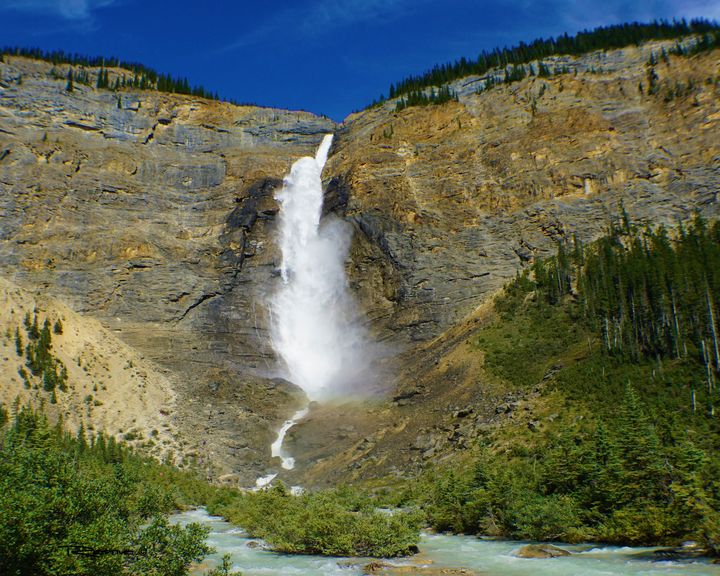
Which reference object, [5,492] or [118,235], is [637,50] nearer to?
[118,235]

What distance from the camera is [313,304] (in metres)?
80.4

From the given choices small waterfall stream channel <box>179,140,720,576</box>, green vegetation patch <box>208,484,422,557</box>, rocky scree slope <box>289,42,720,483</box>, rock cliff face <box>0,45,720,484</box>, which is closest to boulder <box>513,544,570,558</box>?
small waterfall stream channel <box>179,140,720,576</box>

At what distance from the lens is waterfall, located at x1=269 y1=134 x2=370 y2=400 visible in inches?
2788

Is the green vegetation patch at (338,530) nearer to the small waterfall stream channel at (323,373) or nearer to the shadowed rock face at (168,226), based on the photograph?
the small waterfall stream channel at (323,373)

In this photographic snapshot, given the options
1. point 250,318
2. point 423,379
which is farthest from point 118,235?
point 423,379

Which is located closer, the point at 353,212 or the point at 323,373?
the point at 323,373

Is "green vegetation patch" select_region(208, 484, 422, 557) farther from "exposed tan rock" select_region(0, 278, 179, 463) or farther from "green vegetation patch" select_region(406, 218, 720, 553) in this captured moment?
"exposed tan rock" select_region(0, 278, 179, 463)

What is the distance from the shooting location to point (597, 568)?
828 inches

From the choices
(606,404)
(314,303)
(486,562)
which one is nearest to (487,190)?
(314,303)

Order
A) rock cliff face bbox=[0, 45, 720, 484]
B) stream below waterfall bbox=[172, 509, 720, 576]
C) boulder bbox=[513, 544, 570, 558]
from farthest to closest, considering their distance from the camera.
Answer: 1. rock cliff face bbox=[0, 45, 720, 484]
2. boulder bbox=[513, 544, 570, 558]
3. stream below waterfall bbox=[172, 509, 720, 576]

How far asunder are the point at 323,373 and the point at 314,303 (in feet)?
39.0

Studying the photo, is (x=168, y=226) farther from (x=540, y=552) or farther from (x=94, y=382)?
(x=540, y=552)

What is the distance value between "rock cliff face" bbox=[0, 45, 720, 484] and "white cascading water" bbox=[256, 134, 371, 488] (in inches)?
84.7

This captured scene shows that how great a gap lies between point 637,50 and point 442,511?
81614mm
